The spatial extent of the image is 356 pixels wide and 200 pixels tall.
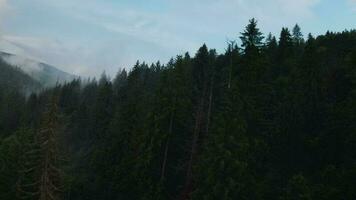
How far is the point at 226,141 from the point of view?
38.8m

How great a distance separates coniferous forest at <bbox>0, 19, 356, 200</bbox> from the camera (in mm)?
36562

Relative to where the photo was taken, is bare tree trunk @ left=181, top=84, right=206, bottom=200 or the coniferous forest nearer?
the coniferous forest

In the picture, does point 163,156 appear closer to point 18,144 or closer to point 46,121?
point 18,144

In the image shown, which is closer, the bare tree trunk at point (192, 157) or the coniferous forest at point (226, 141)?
the coniferous forest at point (226, 141)

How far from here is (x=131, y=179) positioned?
163 ft

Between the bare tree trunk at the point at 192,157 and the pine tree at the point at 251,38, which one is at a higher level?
the pine tree at the point at 251,38

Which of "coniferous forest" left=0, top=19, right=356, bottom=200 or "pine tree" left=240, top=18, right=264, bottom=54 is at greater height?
"pine tree" left=240, top=18, right=264, bottom=54

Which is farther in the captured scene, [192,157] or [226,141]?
[192,157]

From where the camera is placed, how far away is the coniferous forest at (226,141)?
120ft

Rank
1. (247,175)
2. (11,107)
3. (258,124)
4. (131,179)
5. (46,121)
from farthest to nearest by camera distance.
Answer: (11,107) < (131,179) < (258,124) < (247,175) < (46,121)

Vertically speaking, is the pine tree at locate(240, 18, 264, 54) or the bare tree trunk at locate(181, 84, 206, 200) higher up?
the pine tree at locate(240, 18, 264, 54)

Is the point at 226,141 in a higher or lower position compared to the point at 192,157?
higher

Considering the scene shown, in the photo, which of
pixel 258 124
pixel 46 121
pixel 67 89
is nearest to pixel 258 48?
pixel 258 124

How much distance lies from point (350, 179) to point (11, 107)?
426ft
